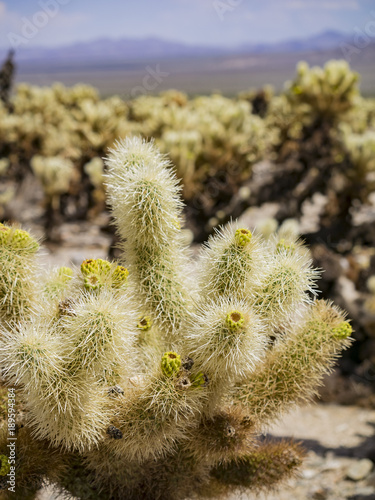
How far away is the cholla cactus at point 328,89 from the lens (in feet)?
22.1

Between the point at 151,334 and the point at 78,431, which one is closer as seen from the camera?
the point at 78,431

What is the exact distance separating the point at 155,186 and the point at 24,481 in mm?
955

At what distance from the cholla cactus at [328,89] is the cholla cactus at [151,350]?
5.78m

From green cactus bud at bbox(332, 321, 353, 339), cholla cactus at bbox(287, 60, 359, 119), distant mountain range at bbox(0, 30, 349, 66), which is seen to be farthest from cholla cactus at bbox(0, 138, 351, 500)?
distant mountain range at bbox(0, 30, 349, 66)

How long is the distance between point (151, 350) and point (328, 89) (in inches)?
243

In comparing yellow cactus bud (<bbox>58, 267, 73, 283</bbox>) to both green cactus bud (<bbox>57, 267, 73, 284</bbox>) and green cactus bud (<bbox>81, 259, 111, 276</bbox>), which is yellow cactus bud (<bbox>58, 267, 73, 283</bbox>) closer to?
green cactus bud (<bbox>57, 267, 73, 284</bbox>)

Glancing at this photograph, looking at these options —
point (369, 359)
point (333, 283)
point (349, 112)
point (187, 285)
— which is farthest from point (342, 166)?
point (187, 285)

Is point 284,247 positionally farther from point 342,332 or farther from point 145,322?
point 145,322

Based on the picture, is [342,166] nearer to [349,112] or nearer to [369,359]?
[349,112]

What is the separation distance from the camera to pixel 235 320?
4.34ft

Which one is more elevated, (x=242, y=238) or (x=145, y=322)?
(x=242, y=238)

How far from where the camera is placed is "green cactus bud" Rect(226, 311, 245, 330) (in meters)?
1.30

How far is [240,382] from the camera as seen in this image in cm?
162

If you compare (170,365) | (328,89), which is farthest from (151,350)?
Answer: (328,89)
